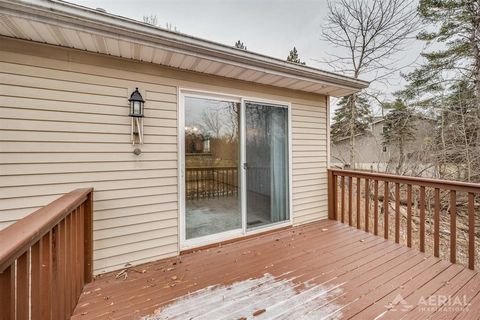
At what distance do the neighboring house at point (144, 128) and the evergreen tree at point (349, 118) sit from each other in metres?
3.72

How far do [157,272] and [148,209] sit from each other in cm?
70

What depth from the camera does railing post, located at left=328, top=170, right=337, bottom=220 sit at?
4254 millimetres

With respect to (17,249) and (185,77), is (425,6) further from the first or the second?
(17,249)

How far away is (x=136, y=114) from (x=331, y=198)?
141 inches

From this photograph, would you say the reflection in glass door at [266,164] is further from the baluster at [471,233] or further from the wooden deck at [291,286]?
the baluster at [471,233]

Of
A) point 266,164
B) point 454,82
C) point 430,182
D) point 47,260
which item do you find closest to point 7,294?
point 47,260

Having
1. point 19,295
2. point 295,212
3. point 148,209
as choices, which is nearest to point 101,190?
point 148,209

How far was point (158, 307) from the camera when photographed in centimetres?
190

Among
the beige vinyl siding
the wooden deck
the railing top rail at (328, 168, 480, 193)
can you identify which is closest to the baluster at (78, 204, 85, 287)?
the wooden deck

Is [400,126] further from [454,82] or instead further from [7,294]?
[7,294]

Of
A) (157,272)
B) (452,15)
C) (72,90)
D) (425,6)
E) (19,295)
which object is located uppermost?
(425,6)

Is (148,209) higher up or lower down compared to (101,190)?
lower down

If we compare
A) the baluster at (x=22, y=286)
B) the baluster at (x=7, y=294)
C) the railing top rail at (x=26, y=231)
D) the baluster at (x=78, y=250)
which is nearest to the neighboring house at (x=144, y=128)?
the baluster at (x=78, y=250)

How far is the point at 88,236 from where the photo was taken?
7.54 ft
